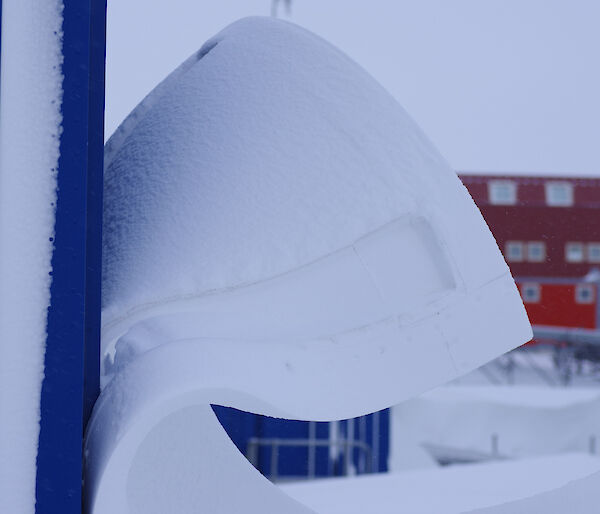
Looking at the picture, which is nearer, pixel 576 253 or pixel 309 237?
pixel 309 237

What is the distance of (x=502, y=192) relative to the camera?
49.2ft

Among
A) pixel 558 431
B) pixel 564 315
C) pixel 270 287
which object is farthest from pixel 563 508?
pixel 564 315

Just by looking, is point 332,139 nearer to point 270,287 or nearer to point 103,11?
point 270,287

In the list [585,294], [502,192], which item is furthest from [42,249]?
[502,192]

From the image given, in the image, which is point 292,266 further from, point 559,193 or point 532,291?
point 559,193

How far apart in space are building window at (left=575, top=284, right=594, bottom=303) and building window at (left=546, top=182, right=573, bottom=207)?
2127mm

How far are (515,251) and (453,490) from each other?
1446 centimetres


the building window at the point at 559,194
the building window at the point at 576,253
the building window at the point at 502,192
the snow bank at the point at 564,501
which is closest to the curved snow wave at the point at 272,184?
the snow bank at the point at 564,501

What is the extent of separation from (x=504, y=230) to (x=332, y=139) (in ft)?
48.6

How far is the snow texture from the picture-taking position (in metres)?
0.72

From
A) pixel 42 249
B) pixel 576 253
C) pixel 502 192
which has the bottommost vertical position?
pixel 42 249

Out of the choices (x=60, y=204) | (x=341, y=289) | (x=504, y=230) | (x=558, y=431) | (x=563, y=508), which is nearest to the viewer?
(x=60, y=204)

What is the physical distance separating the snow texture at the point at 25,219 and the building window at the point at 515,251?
1548 cm

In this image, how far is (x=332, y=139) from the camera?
1.01 metres
